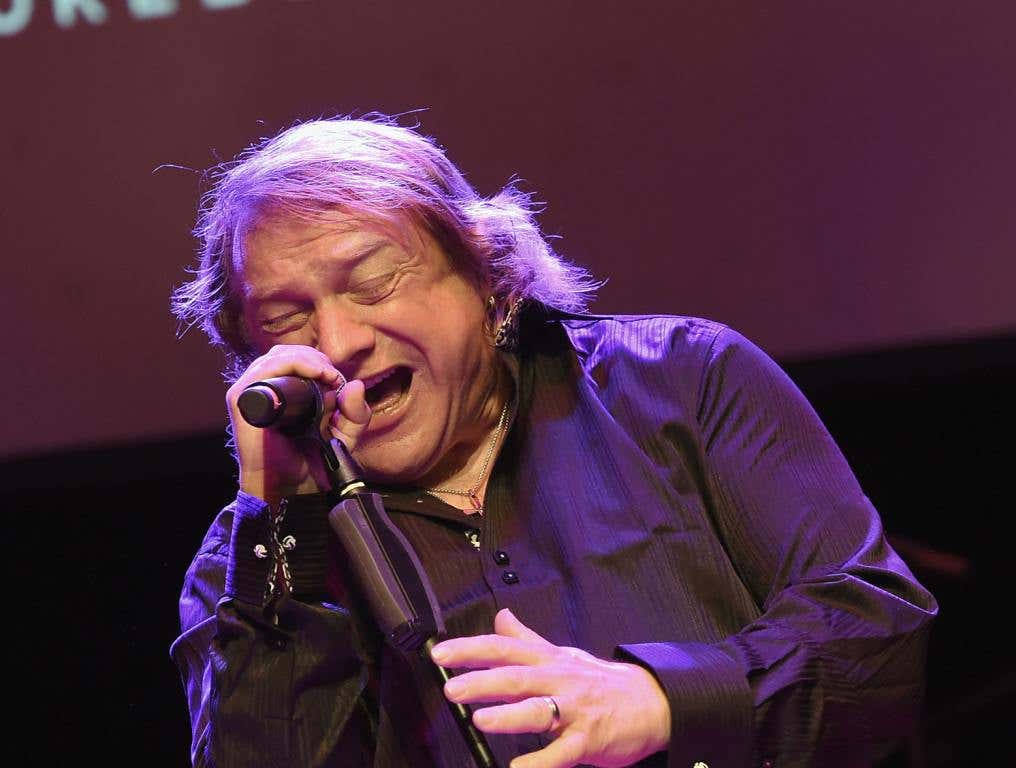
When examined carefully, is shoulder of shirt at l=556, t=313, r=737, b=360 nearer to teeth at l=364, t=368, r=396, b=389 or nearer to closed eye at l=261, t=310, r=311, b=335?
teeth at l=364, t=368, r=396, b=389

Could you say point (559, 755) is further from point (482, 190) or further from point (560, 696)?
point (482, 190)

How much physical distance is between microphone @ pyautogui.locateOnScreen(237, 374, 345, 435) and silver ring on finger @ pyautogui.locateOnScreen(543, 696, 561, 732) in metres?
0.44

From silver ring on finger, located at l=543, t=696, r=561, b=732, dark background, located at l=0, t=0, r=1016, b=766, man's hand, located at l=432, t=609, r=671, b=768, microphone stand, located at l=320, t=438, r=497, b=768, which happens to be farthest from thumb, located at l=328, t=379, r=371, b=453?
dark background, located at l=0, t=0, r=1016, b=766

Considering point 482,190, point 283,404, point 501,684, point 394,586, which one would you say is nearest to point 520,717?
point 501,684

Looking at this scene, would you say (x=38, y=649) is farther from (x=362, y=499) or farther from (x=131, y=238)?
(x=362, y=499)

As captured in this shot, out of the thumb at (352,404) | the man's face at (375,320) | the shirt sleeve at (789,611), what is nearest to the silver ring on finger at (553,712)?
the shirt sleeve at (789,611)

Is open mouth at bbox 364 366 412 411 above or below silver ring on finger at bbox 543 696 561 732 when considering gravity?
above

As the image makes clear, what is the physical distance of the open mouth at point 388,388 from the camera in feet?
6.11

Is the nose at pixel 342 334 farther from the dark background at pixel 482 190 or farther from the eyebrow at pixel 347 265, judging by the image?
the dark background at pixel 482 190

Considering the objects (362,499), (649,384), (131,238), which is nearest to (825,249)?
(649,384)

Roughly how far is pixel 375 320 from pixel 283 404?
469mm

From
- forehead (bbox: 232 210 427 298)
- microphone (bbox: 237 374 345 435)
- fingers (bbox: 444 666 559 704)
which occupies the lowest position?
fingers (bbox: 444 666 559 704)

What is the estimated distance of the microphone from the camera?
135cm

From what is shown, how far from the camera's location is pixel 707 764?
145cm
